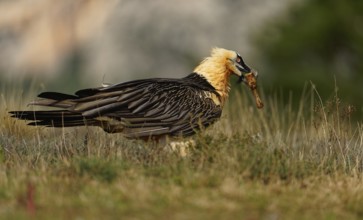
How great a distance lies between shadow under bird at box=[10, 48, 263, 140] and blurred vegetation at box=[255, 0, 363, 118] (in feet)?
51.0

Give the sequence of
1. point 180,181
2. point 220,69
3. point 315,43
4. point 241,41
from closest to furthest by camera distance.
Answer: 1. point 180,181
2. point 220,69
3. point 315,43
4. point 241,41

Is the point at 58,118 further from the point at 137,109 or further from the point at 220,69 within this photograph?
the point at 220,69

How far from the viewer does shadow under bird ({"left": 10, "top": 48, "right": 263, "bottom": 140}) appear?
10.5m

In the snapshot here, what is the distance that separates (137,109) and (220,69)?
1342mm

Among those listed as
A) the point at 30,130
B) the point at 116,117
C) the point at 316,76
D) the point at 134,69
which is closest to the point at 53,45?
the point at 134,69

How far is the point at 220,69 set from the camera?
11484mm

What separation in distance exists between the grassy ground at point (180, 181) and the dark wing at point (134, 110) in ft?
0.75

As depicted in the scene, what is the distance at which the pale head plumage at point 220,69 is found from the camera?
37.4 ft

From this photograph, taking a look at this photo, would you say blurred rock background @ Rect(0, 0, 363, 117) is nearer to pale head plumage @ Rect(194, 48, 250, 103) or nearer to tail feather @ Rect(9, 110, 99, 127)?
pale head plumage @ Rect(194, 48, 250, 103)

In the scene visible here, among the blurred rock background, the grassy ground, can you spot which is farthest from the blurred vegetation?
the grassy ground

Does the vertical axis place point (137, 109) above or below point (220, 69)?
below

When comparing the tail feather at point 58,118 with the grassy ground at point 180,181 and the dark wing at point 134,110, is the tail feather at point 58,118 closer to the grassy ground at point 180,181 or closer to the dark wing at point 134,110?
the dark wing at point 134,110

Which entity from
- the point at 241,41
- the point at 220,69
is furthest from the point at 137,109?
the point at 241,41

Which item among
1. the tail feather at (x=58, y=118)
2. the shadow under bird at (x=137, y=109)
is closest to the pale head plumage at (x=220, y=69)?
the shadow under bird at (x=137, y=109)
